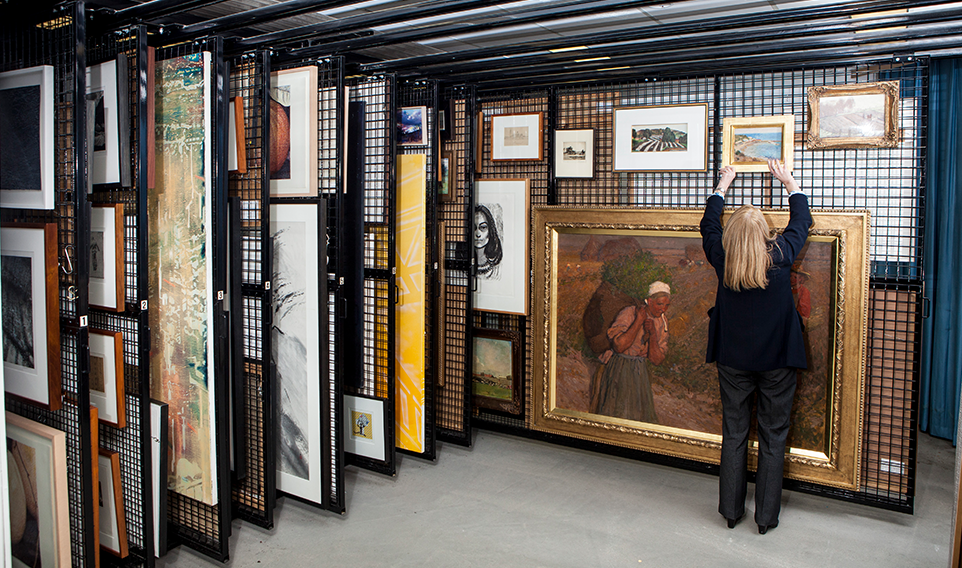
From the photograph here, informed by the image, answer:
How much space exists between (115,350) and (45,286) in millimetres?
405

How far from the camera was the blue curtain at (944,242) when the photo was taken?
15.5 feet

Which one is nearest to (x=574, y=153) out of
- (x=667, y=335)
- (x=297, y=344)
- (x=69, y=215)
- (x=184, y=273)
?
(x=667, y=335)

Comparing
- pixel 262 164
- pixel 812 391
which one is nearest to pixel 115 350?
pixel 262 164

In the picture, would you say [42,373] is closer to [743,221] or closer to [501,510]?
[501,510]

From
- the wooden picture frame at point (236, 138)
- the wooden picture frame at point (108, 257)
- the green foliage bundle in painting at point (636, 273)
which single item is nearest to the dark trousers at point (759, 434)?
the green foliage bundle in painting at point (636, 273)

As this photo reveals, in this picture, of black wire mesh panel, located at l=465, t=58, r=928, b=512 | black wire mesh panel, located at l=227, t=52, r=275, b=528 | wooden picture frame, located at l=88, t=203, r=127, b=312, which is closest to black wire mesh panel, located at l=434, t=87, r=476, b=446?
black wire mesh panel, located at l=465, t=58, r=928, b=512

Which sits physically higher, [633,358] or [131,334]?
[131,334]

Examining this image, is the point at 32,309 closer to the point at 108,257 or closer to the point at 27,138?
the point at 108,257

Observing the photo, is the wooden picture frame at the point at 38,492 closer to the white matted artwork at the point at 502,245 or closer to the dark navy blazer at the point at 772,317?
the white matted artwork at the point at 502,245

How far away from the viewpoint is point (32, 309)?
2553 mm

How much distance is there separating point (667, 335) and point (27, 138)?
11.3ft

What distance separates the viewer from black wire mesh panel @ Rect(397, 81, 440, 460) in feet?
14.4

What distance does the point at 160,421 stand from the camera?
3.04m

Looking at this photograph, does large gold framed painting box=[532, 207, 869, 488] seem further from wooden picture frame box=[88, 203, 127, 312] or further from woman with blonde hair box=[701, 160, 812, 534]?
wooden picture frame box=[88, 203, 127, 312]
